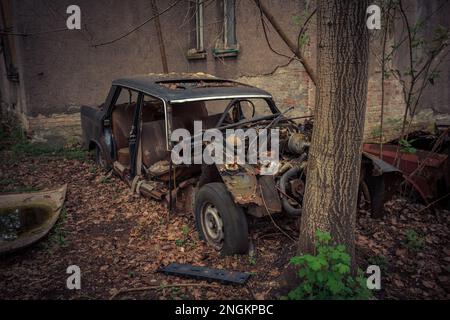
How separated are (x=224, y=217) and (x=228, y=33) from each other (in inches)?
264

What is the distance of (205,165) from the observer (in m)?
4.17

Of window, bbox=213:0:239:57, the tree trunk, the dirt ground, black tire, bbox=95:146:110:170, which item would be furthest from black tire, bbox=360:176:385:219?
window, bbox=213:0:239:57

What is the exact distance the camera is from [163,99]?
4621mm

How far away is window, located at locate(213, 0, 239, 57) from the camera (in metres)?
9.03

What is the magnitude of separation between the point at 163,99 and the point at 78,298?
246cm

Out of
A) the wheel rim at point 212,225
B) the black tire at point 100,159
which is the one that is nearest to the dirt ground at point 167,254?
the wheel rim at point 212,225

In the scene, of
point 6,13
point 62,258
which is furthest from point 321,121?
point 6,13

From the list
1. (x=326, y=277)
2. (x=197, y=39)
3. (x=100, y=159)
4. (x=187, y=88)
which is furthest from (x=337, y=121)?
(x=197, y=39)

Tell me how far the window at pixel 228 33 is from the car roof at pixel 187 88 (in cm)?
373

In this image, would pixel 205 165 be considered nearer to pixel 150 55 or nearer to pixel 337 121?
pixel 337 121

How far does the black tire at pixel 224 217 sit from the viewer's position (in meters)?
3.67

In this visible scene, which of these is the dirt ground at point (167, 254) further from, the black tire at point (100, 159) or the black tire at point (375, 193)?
the black tire at point (100, 159)

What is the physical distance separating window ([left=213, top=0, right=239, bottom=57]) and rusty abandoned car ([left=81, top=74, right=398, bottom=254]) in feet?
12.2
